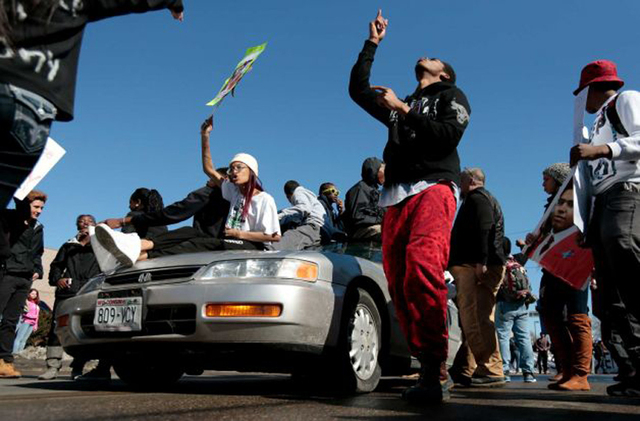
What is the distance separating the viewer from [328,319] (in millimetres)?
3648

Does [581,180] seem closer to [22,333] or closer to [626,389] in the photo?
[626,389]

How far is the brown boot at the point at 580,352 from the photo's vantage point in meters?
4.76

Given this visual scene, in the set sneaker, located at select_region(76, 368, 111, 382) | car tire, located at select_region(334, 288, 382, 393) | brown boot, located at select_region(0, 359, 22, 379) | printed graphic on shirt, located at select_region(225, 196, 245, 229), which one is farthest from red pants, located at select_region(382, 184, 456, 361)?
brown boot, located at select_region(0, 359, 22, 379)

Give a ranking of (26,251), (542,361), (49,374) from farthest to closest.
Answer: (542,361) → (26,251) → (49,374)

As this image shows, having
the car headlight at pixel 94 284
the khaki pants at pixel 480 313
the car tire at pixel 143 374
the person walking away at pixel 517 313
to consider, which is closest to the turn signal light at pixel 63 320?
the car headlight at pixel 94 284

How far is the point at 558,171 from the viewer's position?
5301 mm

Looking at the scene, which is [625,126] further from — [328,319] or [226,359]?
[226,359]

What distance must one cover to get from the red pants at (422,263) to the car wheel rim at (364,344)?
15.4 inches

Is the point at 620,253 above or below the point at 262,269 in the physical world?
above

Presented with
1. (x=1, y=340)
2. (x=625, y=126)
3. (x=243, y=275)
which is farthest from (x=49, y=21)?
(x=1, y=340)

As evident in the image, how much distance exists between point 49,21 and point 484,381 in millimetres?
4537

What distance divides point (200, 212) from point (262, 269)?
2.07m

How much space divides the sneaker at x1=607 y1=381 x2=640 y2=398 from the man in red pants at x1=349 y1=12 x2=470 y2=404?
1.23m

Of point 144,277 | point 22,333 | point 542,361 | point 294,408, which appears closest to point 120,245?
point 144,277
